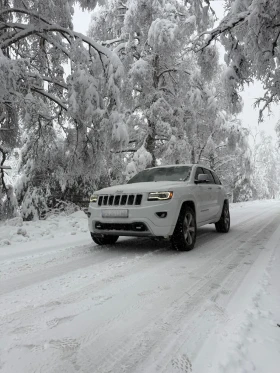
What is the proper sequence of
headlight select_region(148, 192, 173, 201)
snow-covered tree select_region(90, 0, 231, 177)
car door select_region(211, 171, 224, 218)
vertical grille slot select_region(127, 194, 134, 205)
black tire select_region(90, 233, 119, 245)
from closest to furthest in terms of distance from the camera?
headlight select_region(148, 192, 173, 201)
vertical grille slot select_region(127, 194, 134, 205)
black tire select_region(90, 233, 119, 245)
car door select_region(211, 171, 224, 218)
snow-covered tree select_region(90, 0, 231, 177)

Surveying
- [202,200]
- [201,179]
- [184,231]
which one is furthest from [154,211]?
[202,200]

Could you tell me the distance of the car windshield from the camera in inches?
231

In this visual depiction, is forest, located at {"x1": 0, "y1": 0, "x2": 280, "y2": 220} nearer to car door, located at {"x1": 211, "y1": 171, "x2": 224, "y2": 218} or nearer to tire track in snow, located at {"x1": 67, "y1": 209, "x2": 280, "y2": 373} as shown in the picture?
car door, located at {"x1": 211, "y1": 171, "x2": 224, "y2": 218}

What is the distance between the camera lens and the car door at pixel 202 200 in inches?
227

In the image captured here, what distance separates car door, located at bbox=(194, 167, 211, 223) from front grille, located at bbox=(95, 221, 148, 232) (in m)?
1.45

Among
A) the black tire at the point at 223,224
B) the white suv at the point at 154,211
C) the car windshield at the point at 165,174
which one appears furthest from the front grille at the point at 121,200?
the black tire at the point at 223,224

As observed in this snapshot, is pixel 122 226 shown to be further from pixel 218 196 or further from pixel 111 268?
pixel 218 196

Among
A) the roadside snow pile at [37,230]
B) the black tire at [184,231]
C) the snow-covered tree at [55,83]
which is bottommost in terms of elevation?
the roadside snow pile at [37,230]

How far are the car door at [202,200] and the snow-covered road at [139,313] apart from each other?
1.26 metres

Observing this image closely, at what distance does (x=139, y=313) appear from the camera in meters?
2.49

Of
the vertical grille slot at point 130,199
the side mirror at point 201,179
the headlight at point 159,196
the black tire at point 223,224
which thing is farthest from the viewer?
the black tire at point 223,224

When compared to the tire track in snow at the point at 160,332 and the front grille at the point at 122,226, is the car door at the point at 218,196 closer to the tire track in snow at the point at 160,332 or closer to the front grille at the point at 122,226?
the front grille at the point at 122,226

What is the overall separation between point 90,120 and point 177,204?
3490 millimetres

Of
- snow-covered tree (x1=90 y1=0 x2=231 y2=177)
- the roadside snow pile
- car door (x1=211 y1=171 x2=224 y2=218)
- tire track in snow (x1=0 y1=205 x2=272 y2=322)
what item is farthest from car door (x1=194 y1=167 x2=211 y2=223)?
snow-covered tree (x1=90 y1=0 x2=231 y2=177)
